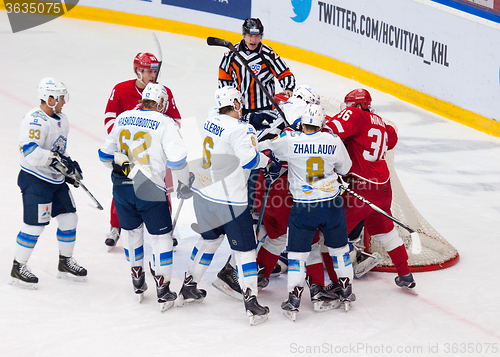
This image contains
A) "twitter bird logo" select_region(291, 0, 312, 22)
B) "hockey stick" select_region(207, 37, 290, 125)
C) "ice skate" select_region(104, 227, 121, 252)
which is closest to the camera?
"hockey stick" select_region(207, 37, 290, 125)

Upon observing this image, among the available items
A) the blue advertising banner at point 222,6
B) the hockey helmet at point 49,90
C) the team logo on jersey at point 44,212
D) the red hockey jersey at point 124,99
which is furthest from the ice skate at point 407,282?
the blue advertising banner at point 222,6

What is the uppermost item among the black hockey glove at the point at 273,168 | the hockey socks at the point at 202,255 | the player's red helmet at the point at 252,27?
the player's red helmet at the point at 252,27

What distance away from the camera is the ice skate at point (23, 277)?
398 centimetres

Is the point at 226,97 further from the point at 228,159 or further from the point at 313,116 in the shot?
the point at 313,116

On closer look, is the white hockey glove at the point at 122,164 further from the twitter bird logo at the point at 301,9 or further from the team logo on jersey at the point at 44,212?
the twitter bird logo at the point at 301,9

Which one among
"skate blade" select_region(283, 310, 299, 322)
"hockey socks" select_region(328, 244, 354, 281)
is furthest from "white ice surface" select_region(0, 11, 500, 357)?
"hockey socks" select_region(328, 244, 354, 281)

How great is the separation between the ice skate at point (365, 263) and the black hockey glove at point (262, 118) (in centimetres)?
113

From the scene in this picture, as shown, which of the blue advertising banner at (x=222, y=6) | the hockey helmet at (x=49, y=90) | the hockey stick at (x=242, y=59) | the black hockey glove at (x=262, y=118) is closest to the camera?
the hockey helmet at (x=49, y=90)

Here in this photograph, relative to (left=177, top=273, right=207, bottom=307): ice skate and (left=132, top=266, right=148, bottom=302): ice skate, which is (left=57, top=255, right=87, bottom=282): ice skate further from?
(left=177, top=273, right=207, bottom=307): ice skate

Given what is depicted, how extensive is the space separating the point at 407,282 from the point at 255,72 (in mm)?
1880

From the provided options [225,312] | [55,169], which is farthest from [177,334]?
[55,169]

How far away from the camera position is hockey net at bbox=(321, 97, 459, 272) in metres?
4.41

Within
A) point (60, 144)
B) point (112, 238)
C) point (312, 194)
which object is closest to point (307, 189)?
point (312, 194)

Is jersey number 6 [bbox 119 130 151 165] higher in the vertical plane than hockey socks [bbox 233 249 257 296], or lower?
higher
